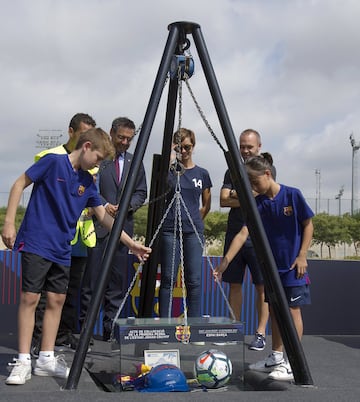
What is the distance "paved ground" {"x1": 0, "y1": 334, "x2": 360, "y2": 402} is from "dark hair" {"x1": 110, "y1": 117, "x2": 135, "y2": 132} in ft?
5.87

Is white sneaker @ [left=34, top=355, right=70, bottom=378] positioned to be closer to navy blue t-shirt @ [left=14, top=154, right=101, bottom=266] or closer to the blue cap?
the blue cap

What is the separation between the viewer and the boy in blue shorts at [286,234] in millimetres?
3898

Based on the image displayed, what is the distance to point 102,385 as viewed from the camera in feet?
12.0

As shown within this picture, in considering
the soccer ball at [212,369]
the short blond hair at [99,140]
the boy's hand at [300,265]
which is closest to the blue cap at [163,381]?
the soccer ball at [212,369]

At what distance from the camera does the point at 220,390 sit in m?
3.50

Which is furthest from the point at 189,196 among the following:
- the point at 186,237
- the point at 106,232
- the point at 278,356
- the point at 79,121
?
the point at 278,356

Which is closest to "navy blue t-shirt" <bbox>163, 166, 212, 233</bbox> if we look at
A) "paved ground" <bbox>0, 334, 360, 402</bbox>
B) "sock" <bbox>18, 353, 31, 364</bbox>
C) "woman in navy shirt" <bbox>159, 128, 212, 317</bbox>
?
"woman in navy shirt" <bbox>159, 128, 212, 317</bbox>

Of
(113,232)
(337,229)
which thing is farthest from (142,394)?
(337,229)

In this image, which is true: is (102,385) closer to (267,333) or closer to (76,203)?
(76,203)

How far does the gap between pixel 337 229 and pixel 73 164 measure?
39.3m

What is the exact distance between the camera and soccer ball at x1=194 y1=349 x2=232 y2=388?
3.48m

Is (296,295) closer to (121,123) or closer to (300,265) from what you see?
(300,265)

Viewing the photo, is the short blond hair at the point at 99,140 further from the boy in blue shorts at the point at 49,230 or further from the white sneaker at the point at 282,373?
the white sneaker at the point at 282,373

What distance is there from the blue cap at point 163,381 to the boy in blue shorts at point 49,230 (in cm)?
50
